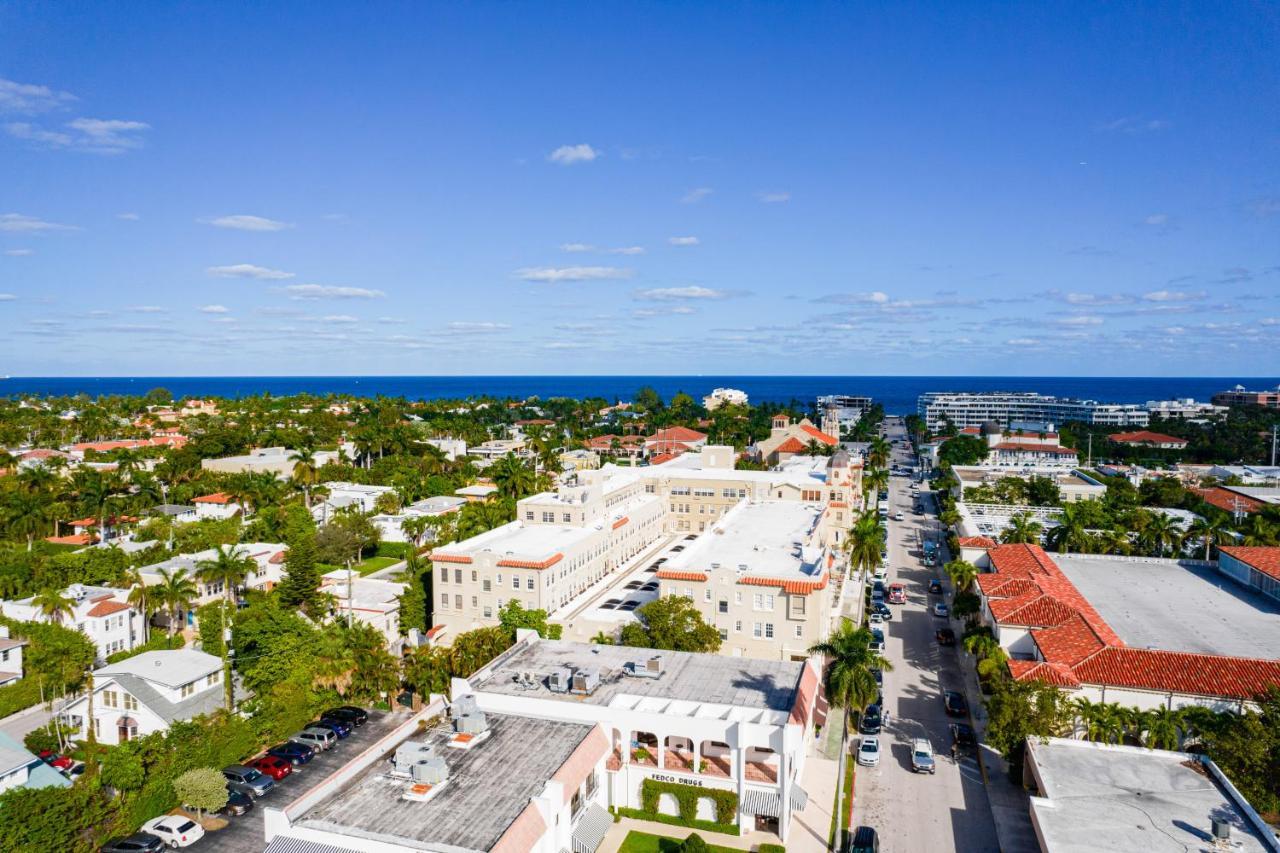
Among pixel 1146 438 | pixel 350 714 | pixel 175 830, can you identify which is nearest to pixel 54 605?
pixel 350 714

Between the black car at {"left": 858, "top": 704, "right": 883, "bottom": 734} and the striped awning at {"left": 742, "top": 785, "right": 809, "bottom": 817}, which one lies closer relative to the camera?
the striped awning at {"left": 742, "top": 785, "right": 809, "bottom": 817}

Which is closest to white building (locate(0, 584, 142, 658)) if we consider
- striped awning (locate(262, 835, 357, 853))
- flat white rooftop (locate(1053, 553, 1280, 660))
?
striped awning (locate(262, 835, 357, 853))

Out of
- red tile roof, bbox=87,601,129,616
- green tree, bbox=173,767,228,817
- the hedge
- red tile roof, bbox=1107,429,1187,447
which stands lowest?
the hedge

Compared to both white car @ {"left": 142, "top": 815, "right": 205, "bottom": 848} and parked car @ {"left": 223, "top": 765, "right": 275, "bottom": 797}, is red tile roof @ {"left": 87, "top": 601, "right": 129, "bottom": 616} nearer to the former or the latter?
parked car @ {"left": 223, "top": 765, "right": 275, "bottom": 797}

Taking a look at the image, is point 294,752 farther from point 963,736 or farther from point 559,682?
point 963,736

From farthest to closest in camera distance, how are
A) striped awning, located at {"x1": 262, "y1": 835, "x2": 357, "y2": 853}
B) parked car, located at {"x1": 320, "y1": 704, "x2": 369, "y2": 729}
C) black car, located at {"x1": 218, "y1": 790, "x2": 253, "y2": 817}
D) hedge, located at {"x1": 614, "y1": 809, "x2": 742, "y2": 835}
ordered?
parked car, located at {"x1": 320, "y1": 704, "x2": 369, "y2": 729} < black car, located at {"x1": 218, "y1": 790, "x2": 253, "y2": 817} < hedge, located at {"x1": 614, "y1": 809, "x2": 742, "y2": 835} < striped awning, located at {"x1": 262, "y1": 835, "x2": 357, "y2": 853}

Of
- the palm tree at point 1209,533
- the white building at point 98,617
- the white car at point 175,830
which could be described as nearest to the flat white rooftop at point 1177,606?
the palm tree at point 1209,533
